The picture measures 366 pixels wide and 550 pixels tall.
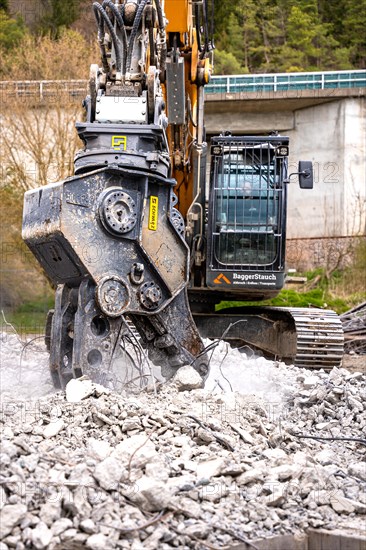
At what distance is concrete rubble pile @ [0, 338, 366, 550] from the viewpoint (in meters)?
4.18

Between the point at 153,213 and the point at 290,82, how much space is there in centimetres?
2120

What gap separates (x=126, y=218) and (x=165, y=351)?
3.86ft

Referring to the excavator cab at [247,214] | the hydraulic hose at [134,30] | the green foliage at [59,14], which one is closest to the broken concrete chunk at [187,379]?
the hydraulic hose at [134,30]

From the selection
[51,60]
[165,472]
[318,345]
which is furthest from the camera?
[51,60]

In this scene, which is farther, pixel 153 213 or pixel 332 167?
pixel 332 167

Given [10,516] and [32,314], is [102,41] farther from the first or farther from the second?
[32,314]

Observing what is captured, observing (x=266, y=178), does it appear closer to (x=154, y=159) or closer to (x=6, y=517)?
(x=154, y=159)

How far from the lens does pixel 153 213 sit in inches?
283

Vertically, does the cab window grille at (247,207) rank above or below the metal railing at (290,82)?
below

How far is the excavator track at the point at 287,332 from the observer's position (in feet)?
33.0

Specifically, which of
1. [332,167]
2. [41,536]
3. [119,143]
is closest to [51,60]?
[332,167]

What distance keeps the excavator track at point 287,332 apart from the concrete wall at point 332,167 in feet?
51.2

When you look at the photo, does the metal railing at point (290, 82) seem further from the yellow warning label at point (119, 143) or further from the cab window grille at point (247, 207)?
the yellow warning label at point (119, 143)

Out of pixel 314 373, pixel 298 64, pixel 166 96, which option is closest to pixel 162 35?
pixel 166 96
